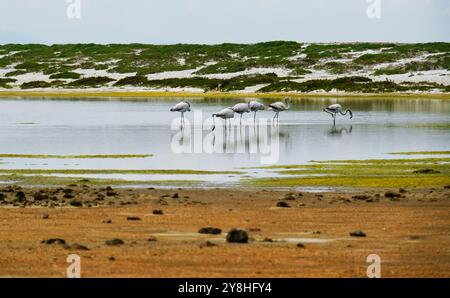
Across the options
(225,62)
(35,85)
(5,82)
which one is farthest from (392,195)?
(225,62)

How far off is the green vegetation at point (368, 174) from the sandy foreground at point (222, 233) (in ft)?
5.58

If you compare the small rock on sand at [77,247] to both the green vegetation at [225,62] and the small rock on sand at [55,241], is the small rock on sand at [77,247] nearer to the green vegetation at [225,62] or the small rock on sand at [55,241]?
the small rock on sand at [55,241]

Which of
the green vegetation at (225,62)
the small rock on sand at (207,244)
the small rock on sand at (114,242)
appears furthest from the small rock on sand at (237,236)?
the green vegetation at (225,62)

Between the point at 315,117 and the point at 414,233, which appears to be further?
the point at 315,117

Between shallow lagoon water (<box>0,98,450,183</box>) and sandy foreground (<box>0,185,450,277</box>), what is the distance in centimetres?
443

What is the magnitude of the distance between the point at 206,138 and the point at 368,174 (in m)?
14.7

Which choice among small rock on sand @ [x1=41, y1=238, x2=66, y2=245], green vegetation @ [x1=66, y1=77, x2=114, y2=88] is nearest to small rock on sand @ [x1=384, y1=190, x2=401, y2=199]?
small rock on sand @ [x1=41, y1=238, x2=66, y2=245]

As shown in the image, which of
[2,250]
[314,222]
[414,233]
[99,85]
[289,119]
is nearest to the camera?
[2,250]

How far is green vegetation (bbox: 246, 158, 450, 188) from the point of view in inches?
1028

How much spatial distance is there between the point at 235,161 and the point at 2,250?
669 inches

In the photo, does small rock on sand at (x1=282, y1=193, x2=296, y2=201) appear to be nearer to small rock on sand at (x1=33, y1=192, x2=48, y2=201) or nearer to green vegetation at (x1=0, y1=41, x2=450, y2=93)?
small rock on sand at (x1=33, y1=192, x2=48, y2=201)
